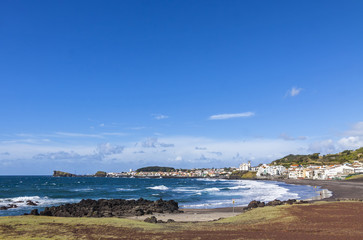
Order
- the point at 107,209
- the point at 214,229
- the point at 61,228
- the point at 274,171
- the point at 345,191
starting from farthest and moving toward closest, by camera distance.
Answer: the point at 274,171 < the point at 345,191 < the point at 107,209 < the point at 214,229 < the point at 61,228

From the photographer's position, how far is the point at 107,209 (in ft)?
105

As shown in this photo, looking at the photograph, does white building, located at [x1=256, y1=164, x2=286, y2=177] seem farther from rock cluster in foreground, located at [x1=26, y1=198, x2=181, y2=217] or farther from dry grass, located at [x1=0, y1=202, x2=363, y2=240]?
dry grass, located at [x1=0, y1=202, x2=363, y2=240]

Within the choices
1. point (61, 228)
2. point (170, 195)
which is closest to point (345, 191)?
point (170, 195)

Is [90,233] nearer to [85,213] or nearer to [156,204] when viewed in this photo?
[85,213]

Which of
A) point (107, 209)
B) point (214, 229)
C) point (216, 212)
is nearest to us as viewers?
point (214, 229)

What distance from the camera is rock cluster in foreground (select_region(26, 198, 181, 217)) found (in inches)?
1087

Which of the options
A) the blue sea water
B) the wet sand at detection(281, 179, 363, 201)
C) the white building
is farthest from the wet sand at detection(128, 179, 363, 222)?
the white building

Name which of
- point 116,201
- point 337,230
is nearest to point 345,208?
point 337,230

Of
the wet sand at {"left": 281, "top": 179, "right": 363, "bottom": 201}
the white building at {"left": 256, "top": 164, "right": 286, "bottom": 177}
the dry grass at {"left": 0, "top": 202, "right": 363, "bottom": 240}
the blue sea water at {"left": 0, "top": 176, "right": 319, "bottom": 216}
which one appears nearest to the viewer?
the dry grass at {"left": 0, "top": 202, "right": 363, "bottom": 240}

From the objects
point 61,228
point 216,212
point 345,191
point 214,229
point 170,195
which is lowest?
point 170,195

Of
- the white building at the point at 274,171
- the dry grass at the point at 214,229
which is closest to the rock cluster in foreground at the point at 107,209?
the dry grass at the point at 214,229

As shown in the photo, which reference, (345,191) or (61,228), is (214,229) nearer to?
(61,228)

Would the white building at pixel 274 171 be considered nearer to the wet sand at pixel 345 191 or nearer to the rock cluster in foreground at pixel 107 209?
the wet sand at pixel 345 191

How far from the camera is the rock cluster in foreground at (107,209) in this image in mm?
27606
